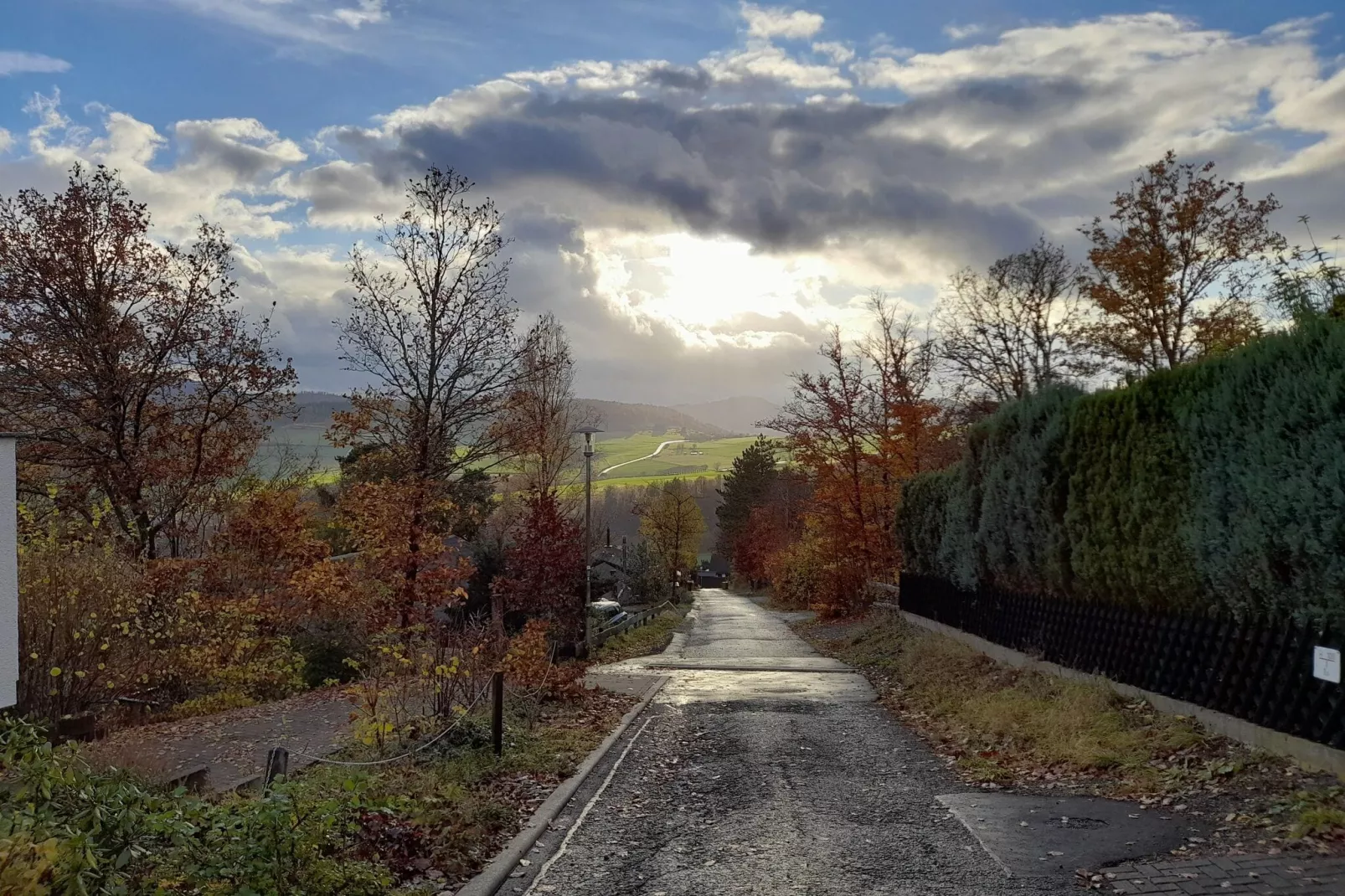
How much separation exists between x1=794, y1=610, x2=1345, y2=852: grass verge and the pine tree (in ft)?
259

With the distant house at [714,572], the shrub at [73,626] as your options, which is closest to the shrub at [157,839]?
the shrub at [73,626]

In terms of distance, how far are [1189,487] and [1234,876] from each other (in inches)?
200

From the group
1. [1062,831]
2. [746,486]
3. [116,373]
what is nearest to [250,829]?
[1062,831]

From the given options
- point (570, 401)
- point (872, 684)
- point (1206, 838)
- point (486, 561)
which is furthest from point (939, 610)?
point (570, 401)

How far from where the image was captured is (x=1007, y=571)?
15945mm

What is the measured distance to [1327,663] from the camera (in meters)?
7.37

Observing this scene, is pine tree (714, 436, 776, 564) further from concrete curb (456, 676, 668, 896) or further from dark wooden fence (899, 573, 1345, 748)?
concrete curb (456, 676, 668, 896)

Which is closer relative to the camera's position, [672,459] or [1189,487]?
[1189,487]

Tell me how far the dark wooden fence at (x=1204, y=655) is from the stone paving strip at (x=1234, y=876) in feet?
6.14

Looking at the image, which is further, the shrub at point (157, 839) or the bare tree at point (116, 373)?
the bare tree at point (116, 373)

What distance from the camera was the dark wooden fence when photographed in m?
7.59

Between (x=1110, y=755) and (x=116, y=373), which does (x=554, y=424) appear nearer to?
(x=116, y=373)

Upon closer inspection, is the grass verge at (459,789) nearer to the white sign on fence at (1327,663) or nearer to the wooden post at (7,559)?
the wooden post at (7,559)

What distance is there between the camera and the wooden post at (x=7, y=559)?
843 cm
